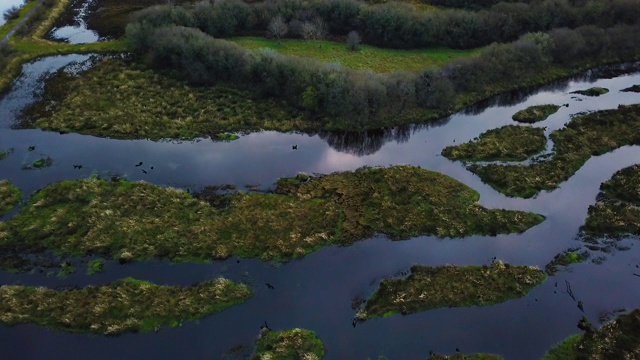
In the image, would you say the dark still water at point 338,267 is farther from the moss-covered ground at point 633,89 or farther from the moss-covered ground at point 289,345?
the moss-covered ground at point 633,89

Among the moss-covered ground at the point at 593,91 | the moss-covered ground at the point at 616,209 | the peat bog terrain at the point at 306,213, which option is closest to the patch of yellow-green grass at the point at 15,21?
the peat bog terrain at the point at 306,213

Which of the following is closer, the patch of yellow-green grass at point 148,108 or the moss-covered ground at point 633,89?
the patch of yellow-green grass at point 148,108

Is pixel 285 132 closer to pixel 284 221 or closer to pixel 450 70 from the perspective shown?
pixel 284 221

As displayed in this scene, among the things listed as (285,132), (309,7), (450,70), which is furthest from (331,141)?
(309,7)

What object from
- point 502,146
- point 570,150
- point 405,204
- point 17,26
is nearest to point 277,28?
point 502,146

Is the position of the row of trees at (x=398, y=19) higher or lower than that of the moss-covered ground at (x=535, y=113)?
higher
